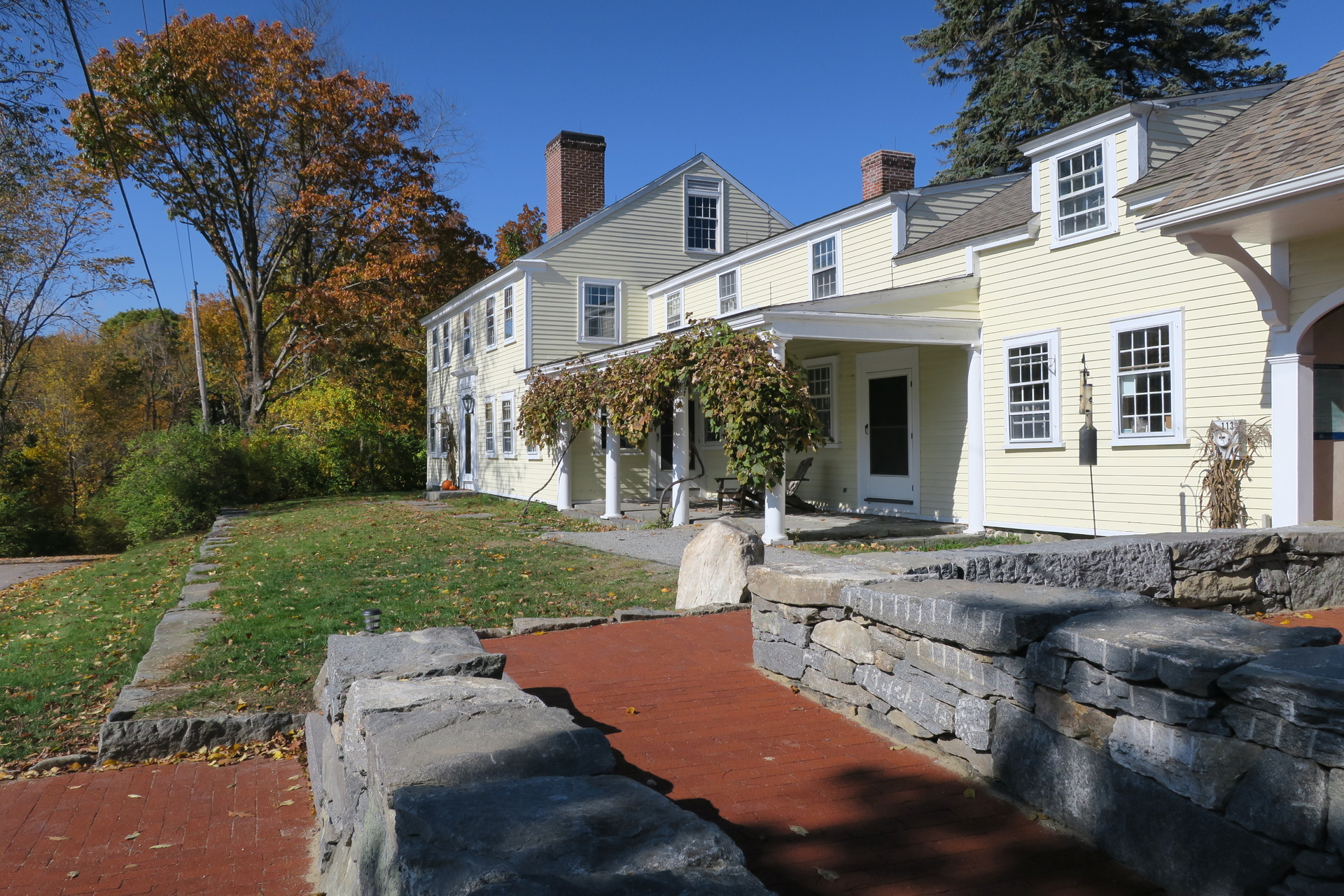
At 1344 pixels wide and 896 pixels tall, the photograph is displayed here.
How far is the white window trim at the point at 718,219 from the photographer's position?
2275 cm

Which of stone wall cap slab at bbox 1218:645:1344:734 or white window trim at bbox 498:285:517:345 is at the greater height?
white window trim at bbox 498:285:517:345

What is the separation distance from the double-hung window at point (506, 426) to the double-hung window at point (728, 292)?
6.11 metres

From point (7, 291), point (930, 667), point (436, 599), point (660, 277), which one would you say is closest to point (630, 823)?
point (930, 667)

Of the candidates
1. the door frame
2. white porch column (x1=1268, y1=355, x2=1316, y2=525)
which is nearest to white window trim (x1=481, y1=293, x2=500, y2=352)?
the door frame

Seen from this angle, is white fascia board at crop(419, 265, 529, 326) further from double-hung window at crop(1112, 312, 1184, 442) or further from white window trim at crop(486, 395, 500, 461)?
double-hung window at crop(1112, 312, 1184, 442)

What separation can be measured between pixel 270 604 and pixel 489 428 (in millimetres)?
16624

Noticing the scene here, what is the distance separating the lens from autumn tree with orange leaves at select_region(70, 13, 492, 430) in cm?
2572

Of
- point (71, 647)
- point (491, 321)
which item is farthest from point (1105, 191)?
point (491, 321)

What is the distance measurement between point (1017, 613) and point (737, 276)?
1605 centimetres

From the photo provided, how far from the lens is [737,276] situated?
1905cm

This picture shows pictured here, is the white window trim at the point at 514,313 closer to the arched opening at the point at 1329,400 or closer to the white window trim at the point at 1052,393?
the white window trim at the point at 1052,393

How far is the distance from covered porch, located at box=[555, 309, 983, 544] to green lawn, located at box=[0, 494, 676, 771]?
2.60m

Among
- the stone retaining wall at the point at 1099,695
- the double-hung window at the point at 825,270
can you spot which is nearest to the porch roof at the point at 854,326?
the double-hung window at the point at 825,270

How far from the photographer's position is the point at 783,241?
17453 millimetres
